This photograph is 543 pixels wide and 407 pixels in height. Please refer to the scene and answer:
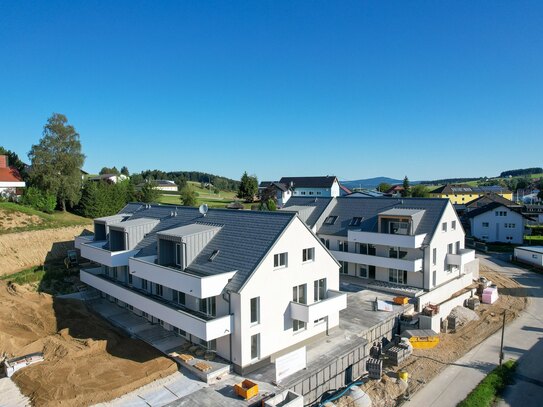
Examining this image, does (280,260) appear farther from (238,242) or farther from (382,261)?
(382,261)

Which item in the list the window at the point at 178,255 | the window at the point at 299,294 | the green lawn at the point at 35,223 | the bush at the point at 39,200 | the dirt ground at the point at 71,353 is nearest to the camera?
the dirt ground at the point at 71,353

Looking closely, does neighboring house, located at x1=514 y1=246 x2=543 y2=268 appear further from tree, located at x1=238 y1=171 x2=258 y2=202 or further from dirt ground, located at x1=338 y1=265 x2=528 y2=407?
tree, located at x1=238 y1=171 x2=258 y2=202

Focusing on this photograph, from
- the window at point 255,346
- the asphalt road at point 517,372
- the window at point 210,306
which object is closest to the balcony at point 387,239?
the asphalt road at point 517,372

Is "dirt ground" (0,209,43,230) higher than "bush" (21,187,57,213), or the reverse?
"bush" (21,187,57,213)

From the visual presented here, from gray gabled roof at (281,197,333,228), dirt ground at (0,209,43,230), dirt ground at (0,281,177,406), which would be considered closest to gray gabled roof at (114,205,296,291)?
dirt ground at (0,281,177,406)

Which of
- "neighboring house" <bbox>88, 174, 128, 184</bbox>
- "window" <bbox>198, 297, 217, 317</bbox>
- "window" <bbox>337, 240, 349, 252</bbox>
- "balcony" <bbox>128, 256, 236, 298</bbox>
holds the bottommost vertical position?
"window" <bbox>198, 297, 217, 317</bbox>

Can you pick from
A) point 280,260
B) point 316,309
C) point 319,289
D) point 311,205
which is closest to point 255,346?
point 316,309

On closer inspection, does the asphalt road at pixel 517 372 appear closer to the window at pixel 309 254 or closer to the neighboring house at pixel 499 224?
the window at pixel 309 254
